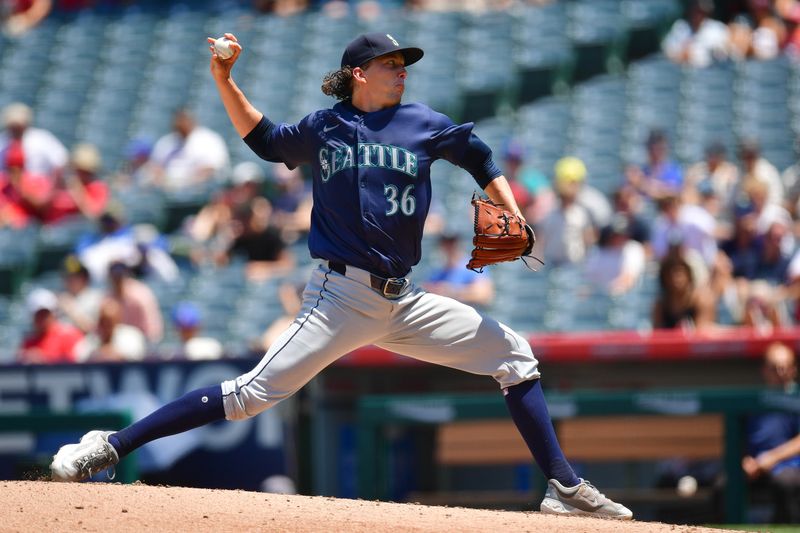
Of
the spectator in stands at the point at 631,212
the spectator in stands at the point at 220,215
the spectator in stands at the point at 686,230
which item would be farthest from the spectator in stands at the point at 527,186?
the spectator in stands at the point at 220,215

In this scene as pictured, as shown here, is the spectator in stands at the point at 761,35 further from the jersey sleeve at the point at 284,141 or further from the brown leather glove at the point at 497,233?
the jersey sleeve at the point at 284,141

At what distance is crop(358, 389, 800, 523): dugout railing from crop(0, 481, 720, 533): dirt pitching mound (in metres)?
2.43

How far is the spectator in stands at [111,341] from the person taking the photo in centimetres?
869

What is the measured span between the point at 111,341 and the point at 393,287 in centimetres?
464

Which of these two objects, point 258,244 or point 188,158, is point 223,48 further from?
point 188,158

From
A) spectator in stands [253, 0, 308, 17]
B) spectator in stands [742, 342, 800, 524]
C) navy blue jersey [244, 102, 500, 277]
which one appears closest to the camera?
navy blue jersey [244, 102, 500, 277]

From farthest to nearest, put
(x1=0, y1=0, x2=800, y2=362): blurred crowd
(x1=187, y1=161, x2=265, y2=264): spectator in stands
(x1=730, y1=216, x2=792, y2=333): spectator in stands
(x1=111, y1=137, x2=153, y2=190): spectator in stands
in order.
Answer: (x1=111, y1=137, x2=153, y2=190): spectator in stands, (x1=187, y1=161, x2=265, y2=264): spectator in stands, (x1=0, y1=0, x2=800, y2=362): blurred crowd, (x1=730, y1=216, x2=792, y2=333): spectator in stands

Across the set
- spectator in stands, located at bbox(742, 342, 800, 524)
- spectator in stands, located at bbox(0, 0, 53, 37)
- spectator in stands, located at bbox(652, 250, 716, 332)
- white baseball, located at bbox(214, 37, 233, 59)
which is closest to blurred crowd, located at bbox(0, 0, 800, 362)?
spectator in stands, located at bbox(652, 250, 716, 332)

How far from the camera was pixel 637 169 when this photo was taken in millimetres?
10344

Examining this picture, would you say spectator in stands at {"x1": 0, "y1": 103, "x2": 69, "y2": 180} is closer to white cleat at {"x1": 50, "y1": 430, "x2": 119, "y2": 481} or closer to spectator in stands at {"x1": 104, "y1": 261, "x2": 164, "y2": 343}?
spectator in stands at {"x1": 104, "y1": 261, "x2": 164, "y2": 343}

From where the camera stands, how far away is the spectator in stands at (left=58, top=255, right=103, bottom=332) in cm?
945

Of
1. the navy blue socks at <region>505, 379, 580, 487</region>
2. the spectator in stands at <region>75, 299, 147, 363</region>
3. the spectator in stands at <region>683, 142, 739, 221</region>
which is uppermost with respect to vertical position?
the navy blue socks at <region>505, 379, 580, 487</region>

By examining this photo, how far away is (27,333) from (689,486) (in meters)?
4.85

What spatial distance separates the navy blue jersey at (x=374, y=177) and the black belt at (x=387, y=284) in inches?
1.1
